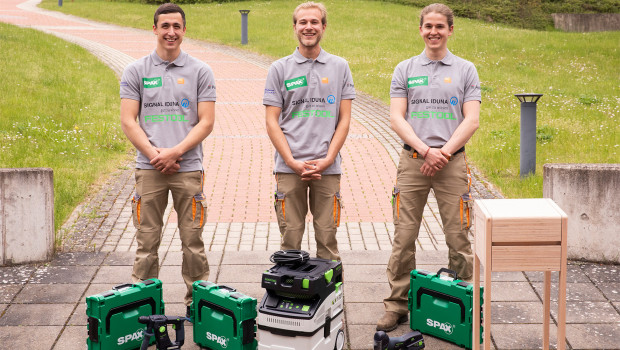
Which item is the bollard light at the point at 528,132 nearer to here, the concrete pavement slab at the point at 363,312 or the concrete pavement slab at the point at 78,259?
the concrete pavement slab at the point at 363,312

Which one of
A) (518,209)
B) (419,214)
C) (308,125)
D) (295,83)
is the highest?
(295,83)

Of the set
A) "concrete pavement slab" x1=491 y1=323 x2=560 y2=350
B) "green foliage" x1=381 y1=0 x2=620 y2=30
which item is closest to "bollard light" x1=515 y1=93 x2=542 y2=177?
"concrete pavement slab" x1=491 y1=323 x2=560 y2=350

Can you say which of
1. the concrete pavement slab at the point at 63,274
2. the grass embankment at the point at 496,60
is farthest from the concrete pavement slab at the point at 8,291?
the grass embankment at the point at 496,60

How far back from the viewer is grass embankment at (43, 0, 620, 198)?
37.9ft

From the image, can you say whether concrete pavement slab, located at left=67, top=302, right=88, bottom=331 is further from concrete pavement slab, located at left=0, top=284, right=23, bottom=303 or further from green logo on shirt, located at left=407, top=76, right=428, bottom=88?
green logo on shirt, located at left=407, top=76, right=428, bottom=88

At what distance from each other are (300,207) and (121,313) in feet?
4.82

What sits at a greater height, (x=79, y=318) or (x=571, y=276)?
(x=571, y=276)

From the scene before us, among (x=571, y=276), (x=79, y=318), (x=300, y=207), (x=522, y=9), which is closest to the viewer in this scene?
(x=300, y=207)

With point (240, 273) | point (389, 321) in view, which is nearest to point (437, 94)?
point (389, 321)

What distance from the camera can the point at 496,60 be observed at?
2283 centimetres

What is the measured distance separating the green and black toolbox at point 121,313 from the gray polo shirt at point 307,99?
1.27 meters

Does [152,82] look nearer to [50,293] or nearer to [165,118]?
[165,118]

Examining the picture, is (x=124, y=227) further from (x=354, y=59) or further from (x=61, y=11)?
(x=61, y=11)

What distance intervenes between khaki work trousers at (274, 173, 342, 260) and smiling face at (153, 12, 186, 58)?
3.92ft
